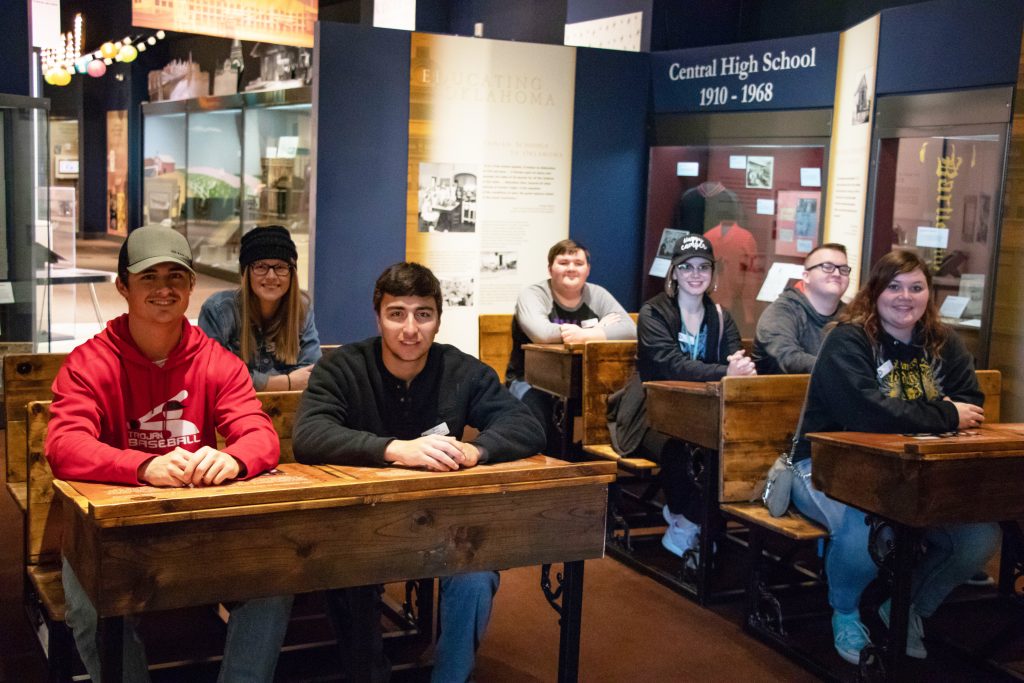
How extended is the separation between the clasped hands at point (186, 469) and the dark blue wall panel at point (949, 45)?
15.5ft

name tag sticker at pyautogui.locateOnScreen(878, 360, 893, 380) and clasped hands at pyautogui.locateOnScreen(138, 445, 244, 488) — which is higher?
name tag sticker at pyautogui.locateOnScreen(878, 360, 893, 380)

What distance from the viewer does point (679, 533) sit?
5.27 meters

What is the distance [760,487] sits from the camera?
4562 mm

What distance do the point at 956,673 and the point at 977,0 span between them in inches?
143

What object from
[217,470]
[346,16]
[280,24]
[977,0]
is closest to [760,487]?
[217,470]

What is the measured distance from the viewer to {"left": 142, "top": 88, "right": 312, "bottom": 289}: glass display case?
1218 centimetres

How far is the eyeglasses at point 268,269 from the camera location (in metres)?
4.53

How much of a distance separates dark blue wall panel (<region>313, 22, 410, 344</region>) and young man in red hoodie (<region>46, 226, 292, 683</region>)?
15.0 feet

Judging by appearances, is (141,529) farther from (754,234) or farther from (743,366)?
(754,234)

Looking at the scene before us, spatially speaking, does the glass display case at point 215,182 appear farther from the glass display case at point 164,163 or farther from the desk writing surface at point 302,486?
the desk writing surface at point 302,486

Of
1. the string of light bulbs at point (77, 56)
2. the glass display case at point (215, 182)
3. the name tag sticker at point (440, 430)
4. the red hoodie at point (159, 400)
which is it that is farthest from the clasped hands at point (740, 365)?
the glass display case at point (215, 182)

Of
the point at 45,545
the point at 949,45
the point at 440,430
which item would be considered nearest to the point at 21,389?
the point at 45,545

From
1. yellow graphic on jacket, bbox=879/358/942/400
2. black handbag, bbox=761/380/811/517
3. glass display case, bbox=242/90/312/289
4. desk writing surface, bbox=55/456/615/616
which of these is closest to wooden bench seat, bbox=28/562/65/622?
desk writing surface, bbox=55/456/615/616

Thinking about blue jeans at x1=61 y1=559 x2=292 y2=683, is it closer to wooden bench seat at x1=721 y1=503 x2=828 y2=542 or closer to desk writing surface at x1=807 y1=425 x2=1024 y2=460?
desk writing surface at x1=807 y1=425 x2=1024 y2=460
